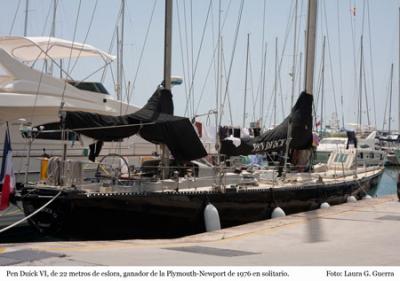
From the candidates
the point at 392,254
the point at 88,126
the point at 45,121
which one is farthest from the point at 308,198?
the point at 45,121

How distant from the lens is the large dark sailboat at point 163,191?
12.6 m

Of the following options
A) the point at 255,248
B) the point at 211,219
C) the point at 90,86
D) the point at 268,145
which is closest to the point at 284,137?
the point at 268,145

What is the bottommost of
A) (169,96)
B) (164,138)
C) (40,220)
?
(40,220)

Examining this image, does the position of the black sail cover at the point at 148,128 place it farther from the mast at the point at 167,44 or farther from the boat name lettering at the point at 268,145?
the boat name lettering at the point at 268,145

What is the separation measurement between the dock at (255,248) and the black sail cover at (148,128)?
2944mm

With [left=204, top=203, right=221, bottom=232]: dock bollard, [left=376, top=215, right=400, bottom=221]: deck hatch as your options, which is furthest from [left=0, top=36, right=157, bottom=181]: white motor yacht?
[left=376, top=215, right=400, bottom=221]: deck hatch

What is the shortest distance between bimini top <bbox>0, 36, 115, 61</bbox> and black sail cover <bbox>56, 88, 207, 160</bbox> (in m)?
10.3

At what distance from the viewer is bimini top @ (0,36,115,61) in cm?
2417

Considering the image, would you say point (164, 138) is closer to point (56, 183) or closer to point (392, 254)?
point (56, 183)

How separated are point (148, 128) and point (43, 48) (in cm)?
1229

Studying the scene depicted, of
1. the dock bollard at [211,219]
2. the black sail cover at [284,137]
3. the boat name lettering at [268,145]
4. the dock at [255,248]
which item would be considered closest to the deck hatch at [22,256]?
the dock at [255,248]

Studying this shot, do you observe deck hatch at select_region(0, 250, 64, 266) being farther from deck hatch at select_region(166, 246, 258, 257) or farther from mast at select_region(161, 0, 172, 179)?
mast at select_region(161, 0, 172, 179)

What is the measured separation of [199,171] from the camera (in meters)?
16.0

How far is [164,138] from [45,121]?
10462 millimetres
